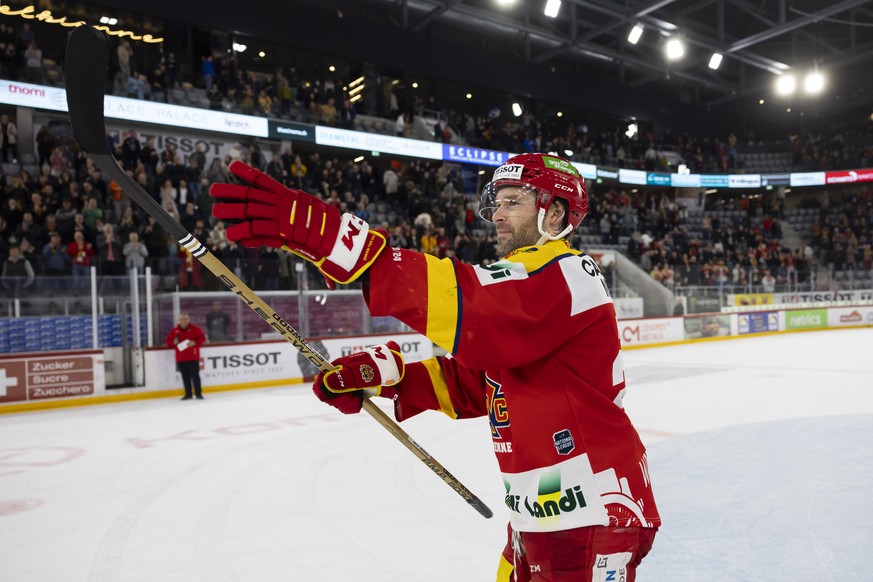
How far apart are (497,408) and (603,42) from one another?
27415 mm

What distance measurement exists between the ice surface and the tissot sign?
24.5 inches

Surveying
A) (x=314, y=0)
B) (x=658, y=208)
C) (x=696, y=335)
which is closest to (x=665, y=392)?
→ (x=696, y=335)

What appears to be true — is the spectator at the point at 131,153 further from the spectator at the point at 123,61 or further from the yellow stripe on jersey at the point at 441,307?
the yellow stripe on jersey at the point at 441,307

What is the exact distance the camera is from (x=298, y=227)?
46.4 inches

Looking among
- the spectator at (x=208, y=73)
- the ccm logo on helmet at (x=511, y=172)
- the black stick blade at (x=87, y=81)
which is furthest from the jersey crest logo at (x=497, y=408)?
the spectator at (x=208, y=73)

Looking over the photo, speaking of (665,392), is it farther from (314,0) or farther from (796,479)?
(314,0)

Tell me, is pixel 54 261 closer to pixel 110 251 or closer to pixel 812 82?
pixel 110 251

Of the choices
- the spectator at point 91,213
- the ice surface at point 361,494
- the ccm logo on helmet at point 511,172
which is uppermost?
the spectator at point 91,213

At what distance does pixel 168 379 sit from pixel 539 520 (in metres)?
9.36

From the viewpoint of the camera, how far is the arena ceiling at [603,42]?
65.1 feet

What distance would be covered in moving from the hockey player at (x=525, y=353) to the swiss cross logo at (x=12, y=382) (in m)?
8.55

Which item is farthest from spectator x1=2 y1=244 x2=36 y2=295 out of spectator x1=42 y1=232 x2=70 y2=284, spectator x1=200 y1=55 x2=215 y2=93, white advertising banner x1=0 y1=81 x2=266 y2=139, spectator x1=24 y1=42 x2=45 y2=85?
spectator x1=200 y1=55 x2=215 y2=93

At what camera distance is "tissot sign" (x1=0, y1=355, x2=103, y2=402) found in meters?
8.48

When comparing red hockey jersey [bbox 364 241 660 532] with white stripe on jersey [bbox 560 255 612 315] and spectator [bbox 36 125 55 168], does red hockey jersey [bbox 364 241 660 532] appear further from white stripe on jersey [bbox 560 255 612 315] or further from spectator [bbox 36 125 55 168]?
spectator [bbox 36 125 55 168]
